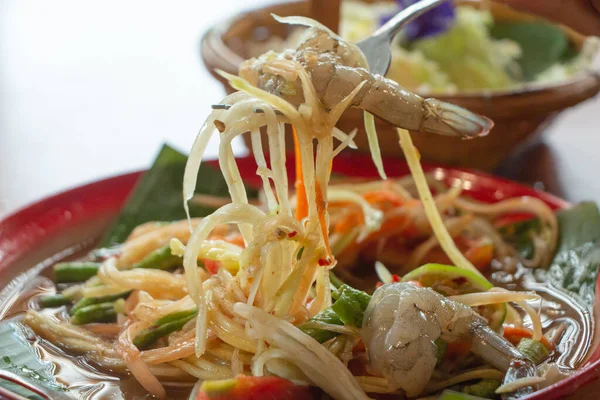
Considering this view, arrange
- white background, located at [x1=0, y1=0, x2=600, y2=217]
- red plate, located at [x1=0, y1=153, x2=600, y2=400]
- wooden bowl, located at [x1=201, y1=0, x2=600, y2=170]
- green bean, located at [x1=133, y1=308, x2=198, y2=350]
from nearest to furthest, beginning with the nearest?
1. green bean, located at [x1=133, y1=308, x2=198, y2=350]
2. red plate, located at [x1=0, y1=153, x2=600, y2=400]
3. wooden bowl, located at [x1=201, y1=0, x2=600, y2=170]
4. white background, located at [x1=0, y1=0, x2=600, y2=217]

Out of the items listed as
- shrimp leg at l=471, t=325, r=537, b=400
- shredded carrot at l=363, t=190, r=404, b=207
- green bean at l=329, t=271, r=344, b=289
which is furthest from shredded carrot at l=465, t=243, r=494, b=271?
shrimp leg at l=471, t=325, r=537, b=400

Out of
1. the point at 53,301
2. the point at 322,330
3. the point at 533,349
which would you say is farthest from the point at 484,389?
the point at 53,301

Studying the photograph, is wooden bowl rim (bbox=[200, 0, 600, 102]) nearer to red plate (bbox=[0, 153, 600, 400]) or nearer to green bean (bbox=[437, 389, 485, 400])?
red plate (bbox=[0, 153, 600, 400])

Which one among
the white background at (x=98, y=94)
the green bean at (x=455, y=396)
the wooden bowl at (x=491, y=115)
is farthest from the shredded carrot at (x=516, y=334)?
the white background at (x=98, y=94)

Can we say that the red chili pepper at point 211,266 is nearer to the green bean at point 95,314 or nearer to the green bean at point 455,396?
the green bean at point 95,314

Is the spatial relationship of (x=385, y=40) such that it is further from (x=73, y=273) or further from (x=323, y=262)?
(x=73, y=273)

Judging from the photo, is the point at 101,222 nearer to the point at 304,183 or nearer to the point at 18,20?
the point at 304,183
